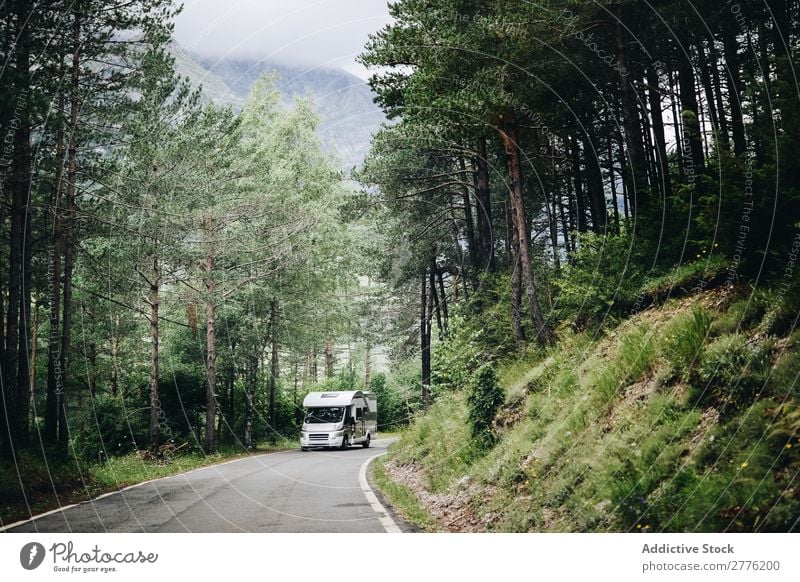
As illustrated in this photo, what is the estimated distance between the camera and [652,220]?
37.0ft

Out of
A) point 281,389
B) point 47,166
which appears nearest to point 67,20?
point 47,166

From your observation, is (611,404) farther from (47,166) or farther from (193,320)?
(193,320)

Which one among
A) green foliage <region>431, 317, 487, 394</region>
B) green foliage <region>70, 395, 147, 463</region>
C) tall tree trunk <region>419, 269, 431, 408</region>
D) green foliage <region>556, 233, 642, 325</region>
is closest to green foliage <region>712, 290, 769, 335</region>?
green foliage <region>556, 233, 642, 325</region>

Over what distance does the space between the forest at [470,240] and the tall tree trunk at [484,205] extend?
0.23 m

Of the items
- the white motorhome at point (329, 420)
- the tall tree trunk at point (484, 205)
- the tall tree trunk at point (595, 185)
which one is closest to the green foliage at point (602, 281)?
the tall tree trunk at point (595, 185)

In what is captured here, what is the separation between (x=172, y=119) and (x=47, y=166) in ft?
12.4

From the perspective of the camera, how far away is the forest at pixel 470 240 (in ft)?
19.7

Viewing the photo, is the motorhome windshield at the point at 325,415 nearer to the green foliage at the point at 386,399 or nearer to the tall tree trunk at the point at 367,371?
the green foliage at the point at 386,399

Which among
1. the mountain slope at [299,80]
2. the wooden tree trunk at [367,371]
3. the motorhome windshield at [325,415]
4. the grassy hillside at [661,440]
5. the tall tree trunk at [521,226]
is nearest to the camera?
the grassy hillside at [661,440]

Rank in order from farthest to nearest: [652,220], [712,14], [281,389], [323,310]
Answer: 1. [281,389]
2. [323,310]
3. [712,14]
4. [652,220]

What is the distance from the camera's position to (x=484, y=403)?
36.2 ft

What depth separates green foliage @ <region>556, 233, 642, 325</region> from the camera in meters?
11.0

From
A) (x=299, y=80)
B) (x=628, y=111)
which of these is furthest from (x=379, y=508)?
(x=628, y=111)
